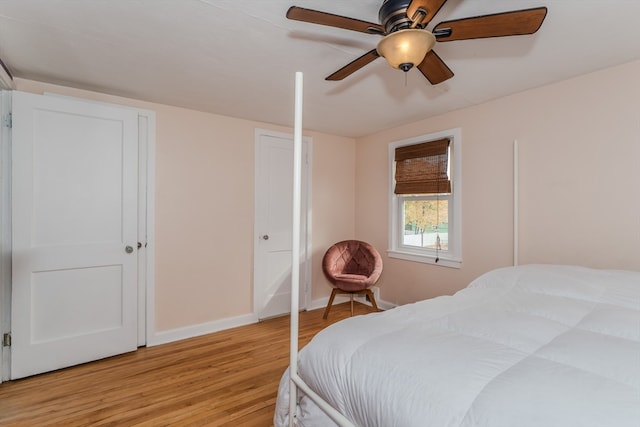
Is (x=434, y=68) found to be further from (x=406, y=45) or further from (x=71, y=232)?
(x=71, y=232)

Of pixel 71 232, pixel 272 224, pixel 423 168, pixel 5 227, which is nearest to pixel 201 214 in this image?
pixel 272 224

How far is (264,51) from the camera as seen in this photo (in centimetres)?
198

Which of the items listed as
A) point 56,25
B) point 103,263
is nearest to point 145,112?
point 56,25

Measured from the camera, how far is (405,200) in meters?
3.68

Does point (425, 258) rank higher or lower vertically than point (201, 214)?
lower

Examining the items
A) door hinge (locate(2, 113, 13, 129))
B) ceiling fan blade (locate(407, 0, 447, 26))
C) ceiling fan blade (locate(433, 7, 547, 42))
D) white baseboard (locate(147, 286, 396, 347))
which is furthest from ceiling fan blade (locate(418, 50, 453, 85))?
door hinge (locate(2, 113, 13, 129))

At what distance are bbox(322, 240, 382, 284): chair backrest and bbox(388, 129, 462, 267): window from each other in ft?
0.94

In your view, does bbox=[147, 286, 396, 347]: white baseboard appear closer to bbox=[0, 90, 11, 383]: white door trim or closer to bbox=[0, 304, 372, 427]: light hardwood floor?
bbox=[0, 304, 372, 427]: light hardwood floor

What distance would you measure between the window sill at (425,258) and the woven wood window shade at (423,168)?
68 cm

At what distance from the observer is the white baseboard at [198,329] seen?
2895mm

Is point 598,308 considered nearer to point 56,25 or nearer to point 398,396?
point 398,396

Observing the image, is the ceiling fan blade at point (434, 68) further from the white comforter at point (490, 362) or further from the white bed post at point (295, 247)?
the white comforter at point (490, 362)

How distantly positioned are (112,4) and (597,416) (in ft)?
7.71

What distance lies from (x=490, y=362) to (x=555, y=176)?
81.5 inches
